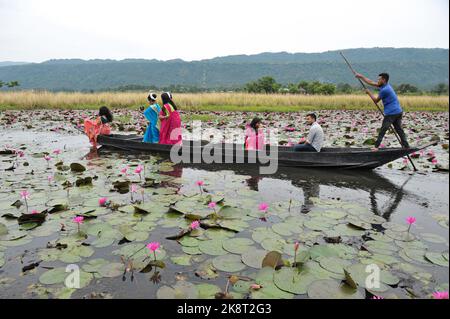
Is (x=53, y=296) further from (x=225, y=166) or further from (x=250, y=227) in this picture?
(x=225, y=166)

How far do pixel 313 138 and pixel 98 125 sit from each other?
19.5ft

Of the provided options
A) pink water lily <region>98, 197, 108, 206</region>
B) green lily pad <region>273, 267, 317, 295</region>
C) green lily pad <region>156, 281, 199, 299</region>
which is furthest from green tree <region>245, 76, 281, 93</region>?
green lily pad <region>156, 281, 199, 299</region>

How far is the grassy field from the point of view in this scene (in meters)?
20.1

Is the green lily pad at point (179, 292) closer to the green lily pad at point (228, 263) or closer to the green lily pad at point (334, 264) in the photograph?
the green lily pad at point (228, 263)

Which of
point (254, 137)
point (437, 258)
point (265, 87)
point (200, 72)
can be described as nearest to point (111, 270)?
point (437, 258)

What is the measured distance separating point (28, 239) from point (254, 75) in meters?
142

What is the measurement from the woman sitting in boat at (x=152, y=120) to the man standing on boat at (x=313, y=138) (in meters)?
3.73

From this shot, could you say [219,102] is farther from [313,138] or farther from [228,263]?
[228,263]

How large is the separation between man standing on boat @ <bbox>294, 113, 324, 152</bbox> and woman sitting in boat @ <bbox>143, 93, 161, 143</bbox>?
3726 mm

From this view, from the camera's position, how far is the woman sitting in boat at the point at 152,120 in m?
7.76

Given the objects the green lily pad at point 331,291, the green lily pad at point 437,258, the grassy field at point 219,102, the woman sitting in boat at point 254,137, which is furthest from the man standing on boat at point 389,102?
the grassy field at point 219,102

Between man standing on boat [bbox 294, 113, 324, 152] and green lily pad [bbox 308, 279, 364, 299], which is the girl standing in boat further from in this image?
green lily pad [bbox 308, 279, 364, 299]

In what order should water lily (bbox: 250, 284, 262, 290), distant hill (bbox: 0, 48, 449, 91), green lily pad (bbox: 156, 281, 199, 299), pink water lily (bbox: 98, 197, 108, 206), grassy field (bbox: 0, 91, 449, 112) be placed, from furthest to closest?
1. distant hill (bbox: 0, 48, 449, 91)
2. grassy field (bbox: 0, 91, 449, 112)
3. pink water lily (bbox: 98, 197, 108, 206)
4. water lily (bbox: 250, 284, 262, 290)
5. green lily pad (bbox: 156, 281, 199, 299)
